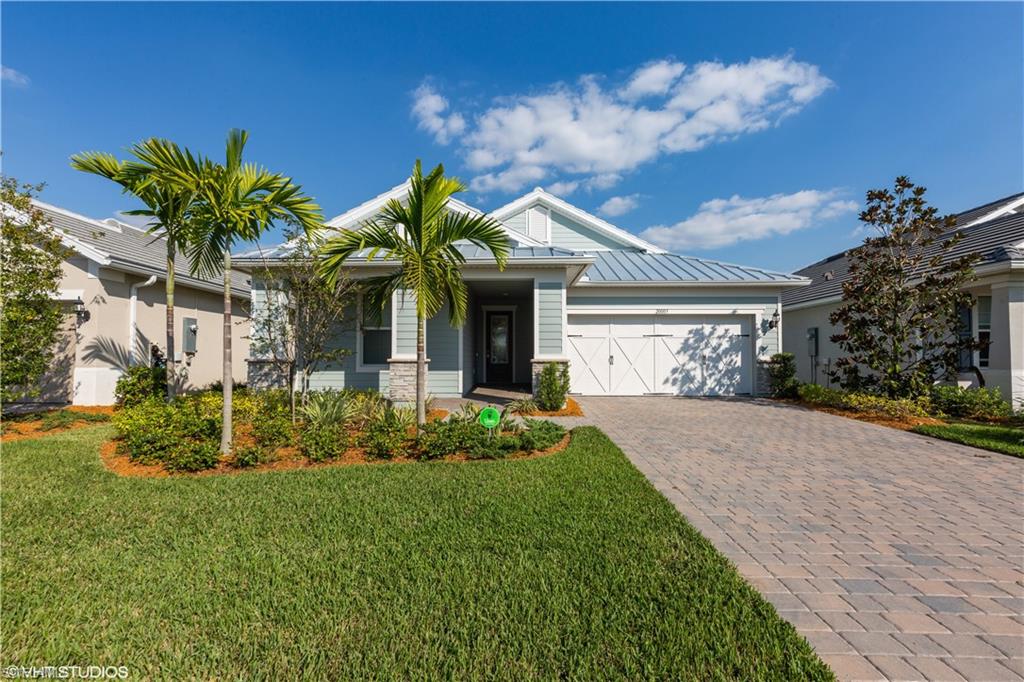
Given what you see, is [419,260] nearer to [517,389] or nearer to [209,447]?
[209,447]

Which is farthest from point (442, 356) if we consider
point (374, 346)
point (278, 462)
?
point (278, 462)

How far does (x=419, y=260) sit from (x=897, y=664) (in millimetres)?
5934

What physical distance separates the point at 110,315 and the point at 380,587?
11.6 meters

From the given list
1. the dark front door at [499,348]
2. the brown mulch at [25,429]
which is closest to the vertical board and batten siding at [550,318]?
the dark front door at [499,348]

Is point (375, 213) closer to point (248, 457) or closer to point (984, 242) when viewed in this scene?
point (248, 457)

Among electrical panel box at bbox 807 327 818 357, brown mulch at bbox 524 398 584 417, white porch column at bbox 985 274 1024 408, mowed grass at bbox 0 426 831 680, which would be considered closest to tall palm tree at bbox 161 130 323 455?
mowed grass at bbox 0 426 831 680

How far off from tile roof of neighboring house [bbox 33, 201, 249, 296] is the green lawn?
1511cm

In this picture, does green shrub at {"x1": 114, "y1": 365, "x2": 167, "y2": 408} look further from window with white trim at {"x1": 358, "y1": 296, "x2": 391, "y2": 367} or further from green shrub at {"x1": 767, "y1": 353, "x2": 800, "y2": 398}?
green shrub at {"x1": 767, "y1": 353, "x2": 800, "y2": 398}

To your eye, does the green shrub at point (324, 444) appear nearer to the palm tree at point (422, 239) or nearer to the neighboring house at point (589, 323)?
the palm tree at point (422, 239)

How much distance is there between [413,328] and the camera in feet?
32.8

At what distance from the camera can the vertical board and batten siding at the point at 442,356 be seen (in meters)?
11.4

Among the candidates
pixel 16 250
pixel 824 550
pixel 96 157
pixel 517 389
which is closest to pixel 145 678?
pixel 824 550

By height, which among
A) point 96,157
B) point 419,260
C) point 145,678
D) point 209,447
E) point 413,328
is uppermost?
point 96,157

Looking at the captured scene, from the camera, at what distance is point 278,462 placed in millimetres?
5469
